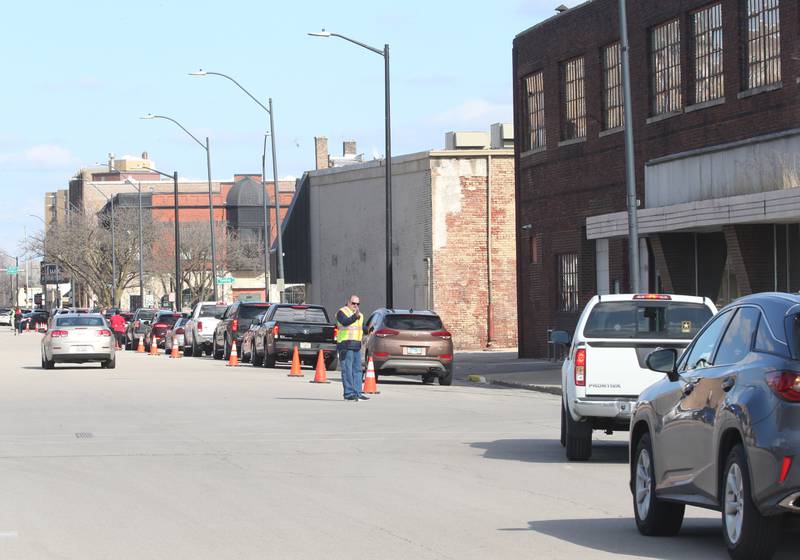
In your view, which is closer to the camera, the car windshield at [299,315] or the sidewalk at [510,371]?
the sidewalk at [510,371]

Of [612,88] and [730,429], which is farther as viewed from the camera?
[612,88]

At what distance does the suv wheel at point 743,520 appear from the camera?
880 cm

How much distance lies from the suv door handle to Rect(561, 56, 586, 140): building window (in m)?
30.8

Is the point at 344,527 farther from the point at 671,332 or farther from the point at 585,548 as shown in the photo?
the point at 671,332

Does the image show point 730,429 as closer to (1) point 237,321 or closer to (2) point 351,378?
(2) point 351,378

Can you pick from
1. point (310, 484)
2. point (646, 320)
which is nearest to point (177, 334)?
point (646, 320)

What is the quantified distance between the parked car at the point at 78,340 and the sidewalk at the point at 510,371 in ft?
31.1

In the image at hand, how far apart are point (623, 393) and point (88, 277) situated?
320 ft

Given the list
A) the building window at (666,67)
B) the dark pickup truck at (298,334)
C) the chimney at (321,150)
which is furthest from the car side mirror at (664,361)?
the chimney at (321,150)

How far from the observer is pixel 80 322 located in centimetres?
4109

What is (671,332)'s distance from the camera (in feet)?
54.6

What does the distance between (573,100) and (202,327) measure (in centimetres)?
1732

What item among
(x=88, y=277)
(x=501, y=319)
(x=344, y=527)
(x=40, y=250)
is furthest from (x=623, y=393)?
(x=40, y=250)

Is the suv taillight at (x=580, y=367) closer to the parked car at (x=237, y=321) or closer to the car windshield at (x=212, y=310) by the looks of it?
the parked car at (x=237, y=321)
